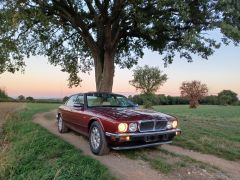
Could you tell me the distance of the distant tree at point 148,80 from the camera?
3884cm

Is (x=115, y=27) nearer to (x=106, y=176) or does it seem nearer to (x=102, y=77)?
(x=102, y=77)

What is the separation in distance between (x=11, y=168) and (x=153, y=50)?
12.7 m

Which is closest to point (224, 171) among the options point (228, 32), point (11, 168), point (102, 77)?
point (11, 168)

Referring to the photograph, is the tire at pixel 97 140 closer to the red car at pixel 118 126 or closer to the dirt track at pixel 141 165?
the red car at pixel 118 126

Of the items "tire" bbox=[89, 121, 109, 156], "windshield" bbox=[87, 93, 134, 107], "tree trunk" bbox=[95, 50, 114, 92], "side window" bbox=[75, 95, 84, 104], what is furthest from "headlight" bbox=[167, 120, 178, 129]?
"tree trunk" bbox=[95, 50, 114, 92]

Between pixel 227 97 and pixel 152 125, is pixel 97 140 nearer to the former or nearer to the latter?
pixel 152 125

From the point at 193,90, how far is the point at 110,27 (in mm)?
36590

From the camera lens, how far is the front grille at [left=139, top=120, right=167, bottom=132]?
741 centimetres

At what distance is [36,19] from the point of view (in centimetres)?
1402

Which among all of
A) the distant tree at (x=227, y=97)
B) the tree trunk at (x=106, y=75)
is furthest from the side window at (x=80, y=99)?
the distant tree at (x=227, y=97)

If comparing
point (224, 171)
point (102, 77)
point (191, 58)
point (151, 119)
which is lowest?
point (224, 171)

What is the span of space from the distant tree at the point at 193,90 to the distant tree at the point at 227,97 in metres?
18.8

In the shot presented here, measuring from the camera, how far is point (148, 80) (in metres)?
39.5

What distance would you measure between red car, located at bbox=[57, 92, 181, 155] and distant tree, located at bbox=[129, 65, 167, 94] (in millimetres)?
29768
